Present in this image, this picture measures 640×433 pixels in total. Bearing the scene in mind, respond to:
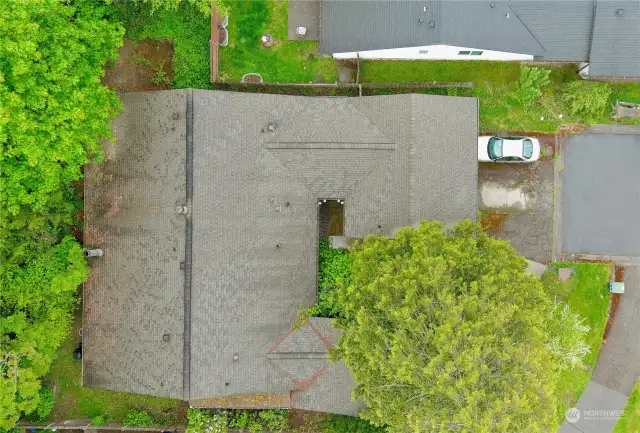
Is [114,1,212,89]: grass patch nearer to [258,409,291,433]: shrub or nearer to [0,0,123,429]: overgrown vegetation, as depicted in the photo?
[0,0,123,429]: overgrown vegetation

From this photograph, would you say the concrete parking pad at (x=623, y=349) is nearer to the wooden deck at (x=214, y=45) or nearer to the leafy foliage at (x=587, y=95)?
the leafy foliage at (x=587, y=95)

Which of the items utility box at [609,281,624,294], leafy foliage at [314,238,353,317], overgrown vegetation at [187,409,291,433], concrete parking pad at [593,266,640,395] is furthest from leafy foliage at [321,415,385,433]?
utility box at [609,281,624,294]

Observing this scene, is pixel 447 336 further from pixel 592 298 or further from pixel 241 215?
pixel 592 298

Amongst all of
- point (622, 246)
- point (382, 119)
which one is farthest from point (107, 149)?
point (622, 246)

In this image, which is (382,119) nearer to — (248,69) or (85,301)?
(248,69)

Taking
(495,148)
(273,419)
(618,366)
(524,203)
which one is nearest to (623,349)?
(618,366)
